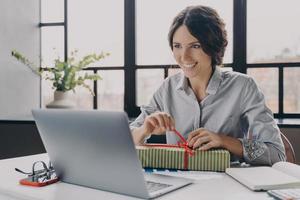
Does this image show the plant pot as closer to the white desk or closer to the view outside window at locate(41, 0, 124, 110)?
the view outside window at locate(41, 0, 124, 110)

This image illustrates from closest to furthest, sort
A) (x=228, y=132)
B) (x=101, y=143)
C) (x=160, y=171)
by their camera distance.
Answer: (x=101, y=143)
(x=160, y=171)
(x=228, y=132)

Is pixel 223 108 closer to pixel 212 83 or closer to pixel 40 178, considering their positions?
pixel 212 83

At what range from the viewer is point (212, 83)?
164 centimetres

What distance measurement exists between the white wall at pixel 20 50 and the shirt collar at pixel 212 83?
2089 millimetres

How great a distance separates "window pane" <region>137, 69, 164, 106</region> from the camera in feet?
11.1

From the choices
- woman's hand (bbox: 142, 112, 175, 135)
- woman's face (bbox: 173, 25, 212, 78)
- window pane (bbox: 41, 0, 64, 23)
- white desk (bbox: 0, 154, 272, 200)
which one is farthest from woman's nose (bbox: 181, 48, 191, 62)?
window pane (bbox: 41, 0, 64, 23)

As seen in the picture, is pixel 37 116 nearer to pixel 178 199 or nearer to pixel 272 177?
pixel 178 199

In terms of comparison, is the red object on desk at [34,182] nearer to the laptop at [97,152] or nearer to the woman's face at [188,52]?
the laptop at [97,152]

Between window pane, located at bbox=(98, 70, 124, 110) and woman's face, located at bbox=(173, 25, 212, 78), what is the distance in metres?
1.89

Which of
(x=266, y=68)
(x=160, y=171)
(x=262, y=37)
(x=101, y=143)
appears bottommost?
(x=160, y=171)

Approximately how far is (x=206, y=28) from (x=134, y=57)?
74.8 inches

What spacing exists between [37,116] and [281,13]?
2.50 metres

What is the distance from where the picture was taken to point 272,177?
3.48 ft

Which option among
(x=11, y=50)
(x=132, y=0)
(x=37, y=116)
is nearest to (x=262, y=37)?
(x=132, y=0)
